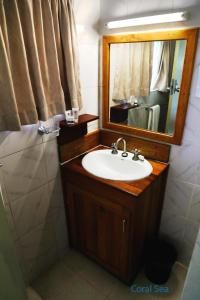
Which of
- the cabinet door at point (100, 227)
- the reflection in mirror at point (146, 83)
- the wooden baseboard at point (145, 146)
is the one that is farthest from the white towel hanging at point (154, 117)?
the cabinet door at point (100, 227)

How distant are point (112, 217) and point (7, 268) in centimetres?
71

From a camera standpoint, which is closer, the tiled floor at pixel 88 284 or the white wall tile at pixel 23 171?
the white wall tile at pixel 23 171

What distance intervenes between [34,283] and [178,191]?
1399mm

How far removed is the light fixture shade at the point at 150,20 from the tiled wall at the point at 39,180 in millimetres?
197

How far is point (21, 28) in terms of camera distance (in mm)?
1019

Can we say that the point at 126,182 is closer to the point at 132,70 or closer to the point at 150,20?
the point at 132,70

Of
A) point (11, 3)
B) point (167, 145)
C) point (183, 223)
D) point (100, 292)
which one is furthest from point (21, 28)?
point (100, 292)

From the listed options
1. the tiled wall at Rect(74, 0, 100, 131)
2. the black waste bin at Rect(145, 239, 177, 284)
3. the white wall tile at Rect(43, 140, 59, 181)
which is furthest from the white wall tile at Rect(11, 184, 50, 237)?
the black waste bin at Rect(145, 239, 177, 284)

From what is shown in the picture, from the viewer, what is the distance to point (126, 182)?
1.34 metres

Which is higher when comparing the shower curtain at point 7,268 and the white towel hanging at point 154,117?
the white towel hanging at point 154,117

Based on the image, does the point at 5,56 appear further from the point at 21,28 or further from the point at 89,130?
the point at 89,130

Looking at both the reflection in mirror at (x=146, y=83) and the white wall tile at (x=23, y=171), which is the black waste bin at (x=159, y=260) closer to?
the reflection in mirror at (x=146, y=83)

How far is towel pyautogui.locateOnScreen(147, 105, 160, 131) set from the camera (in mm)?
1527

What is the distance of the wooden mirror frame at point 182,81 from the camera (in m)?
1.24
